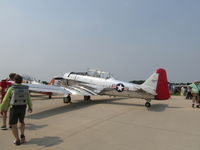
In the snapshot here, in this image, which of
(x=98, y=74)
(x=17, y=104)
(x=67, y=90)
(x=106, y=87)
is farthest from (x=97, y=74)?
(x=17, y=104)

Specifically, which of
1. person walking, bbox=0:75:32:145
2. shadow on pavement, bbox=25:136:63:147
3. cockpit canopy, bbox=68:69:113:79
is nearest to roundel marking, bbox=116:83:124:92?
cockpit canopy, bbox=68:69:113:79

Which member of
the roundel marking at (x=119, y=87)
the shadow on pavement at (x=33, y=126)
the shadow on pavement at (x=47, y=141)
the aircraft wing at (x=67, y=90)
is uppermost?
the roundel marking at (x=119, y=87)

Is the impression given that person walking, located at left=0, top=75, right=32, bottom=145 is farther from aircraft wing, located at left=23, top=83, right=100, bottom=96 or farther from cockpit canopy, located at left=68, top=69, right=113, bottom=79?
cockpit canopy, located at left=68, top=69, right=113, bottom=79

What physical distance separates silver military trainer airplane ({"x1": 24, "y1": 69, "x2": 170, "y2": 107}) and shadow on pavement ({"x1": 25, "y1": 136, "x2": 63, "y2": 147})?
4.67 metres

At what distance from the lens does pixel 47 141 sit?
4160 mm

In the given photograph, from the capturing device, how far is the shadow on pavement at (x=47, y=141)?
13.0 ft

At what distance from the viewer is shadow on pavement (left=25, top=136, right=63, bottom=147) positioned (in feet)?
13.0

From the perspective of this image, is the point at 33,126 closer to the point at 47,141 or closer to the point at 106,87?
the point at 47,141

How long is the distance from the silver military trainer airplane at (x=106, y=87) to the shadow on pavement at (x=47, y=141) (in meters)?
4.67

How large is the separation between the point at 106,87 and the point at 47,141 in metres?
7.39

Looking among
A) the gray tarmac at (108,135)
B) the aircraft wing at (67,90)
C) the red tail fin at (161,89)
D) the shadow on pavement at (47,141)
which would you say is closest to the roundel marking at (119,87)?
the aircraft wing at (67,90)

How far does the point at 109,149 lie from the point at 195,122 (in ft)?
14.1

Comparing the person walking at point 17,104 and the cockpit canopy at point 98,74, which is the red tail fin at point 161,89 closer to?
the cockpit canopy at point 98,74

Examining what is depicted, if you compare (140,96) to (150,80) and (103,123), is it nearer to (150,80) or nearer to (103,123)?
(150,80)
